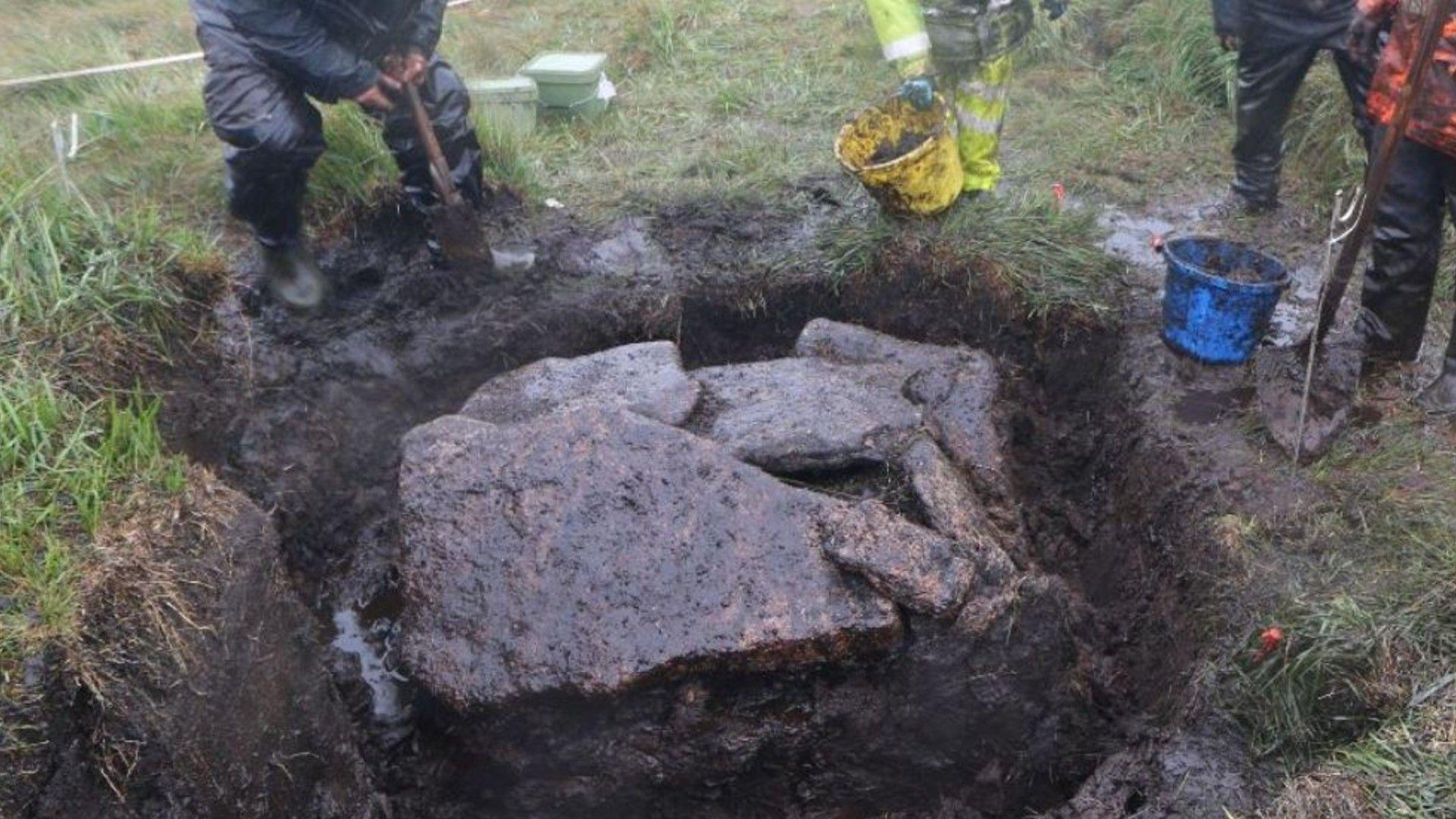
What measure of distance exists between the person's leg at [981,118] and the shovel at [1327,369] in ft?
5.38

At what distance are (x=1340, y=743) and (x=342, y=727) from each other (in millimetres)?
2669

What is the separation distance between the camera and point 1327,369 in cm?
354

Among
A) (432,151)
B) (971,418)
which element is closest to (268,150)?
(432,151)

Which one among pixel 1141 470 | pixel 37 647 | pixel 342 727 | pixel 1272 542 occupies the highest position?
pixel 37 647

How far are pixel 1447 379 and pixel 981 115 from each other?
85.9 inches

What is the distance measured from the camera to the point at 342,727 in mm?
3021

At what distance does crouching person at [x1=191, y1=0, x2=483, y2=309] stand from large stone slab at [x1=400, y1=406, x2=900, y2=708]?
66.5 inches

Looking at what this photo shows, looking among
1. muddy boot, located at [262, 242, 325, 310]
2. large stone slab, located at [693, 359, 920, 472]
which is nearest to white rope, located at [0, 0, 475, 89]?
muddy boot, located at [262, 242, 325, 310]

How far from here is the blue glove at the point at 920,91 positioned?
433cm

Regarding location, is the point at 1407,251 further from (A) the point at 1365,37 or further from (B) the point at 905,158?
(B) the point at 905,158

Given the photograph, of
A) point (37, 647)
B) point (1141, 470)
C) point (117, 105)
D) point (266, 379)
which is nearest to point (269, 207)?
point (266, 379)

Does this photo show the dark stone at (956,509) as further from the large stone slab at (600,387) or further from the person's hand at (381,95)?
the person's hand at (381,95)

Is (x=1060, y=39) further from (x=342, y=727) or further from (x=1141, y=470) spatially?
(x=342, y=727)

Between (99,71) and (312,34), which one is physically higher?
(312,34)
